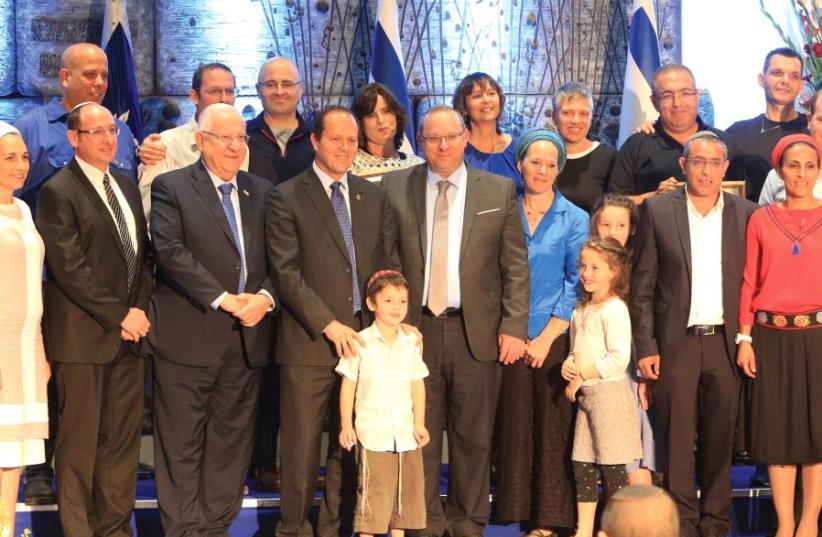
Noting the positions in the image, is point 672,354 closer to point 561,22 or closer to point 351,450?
point 351,450

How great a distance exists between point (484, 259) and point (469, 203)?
238 mm

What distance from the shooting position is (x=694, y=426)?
4.68 m

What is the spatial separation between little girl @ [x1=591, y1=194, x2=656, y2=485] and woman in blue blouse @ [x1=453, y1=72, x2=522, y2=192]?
1.70 ft

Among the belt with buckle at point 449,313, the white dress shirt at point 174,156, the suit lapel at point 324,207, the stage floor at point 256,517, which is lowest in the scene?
the stage floor at point 256,517

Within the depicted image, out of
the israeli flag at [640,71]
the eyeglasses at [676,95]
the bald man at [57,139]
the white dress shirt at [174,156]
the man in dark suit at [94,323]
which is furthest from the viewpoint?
the israeli flag at [640,71]

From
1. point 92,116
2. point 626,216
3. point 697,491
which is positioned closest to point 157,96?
point 92,116

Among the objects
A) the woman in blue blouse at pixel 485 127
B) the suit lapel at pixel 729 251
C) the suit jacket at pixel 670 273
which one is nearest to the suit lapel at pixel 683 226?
the suit jacket at pixel 670 273

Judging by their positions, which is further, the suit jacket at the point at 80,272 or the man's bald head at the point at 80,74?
the man's bald head at the point at 80,74

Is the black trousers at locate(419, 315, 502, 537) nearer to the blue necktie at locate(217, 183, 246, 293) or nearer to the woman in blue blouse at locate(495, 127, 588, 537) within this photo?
the woman in blue blouse at locate(495, 127, 588, 537)

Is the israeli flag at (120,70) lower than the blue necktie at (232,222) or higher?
higher

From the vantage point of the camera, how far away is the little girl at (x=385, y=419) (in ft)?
14.2

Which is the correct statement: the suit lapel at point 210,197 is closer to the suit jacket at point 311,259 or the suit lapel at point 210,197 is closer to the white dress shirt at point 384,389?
the suit jacket at point 311,259

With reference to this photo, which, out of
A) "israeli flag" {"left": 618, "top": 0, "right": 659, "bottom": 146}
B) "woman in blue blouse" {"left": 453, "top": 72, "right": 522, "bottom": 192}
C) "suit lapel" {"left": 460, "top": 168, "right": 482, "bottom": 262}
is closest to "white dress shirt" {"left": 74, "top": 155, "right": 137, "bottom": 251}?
"suit lapel" {"left": 460, "top": 168, "right": 482, "bottom": 262}

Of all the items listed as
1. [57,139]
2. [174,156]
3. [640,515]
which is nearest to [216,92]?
[174,156]
